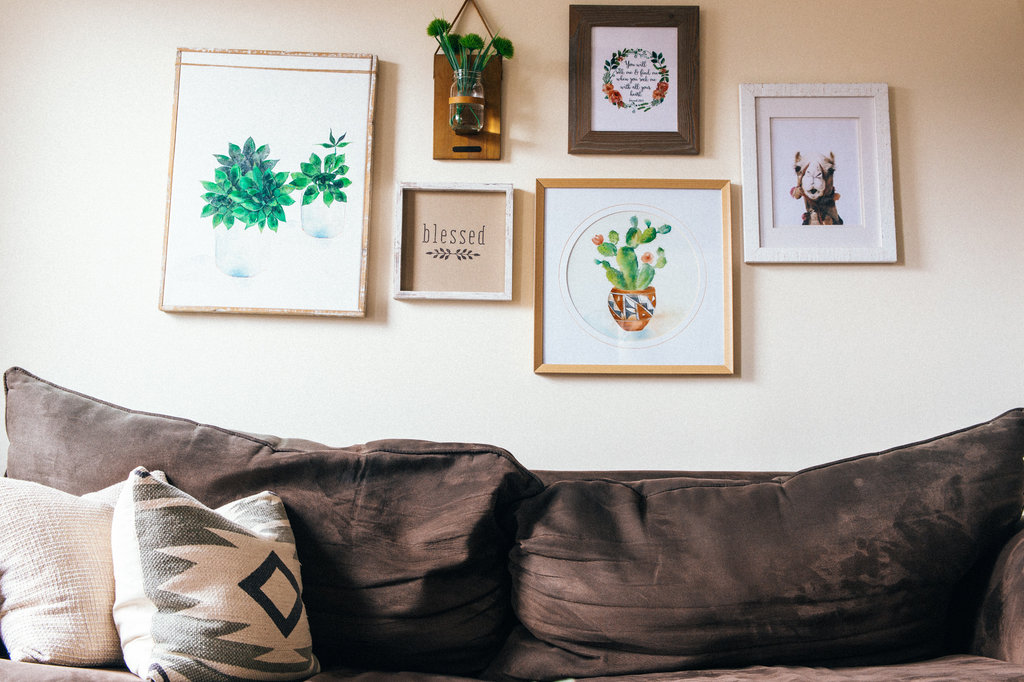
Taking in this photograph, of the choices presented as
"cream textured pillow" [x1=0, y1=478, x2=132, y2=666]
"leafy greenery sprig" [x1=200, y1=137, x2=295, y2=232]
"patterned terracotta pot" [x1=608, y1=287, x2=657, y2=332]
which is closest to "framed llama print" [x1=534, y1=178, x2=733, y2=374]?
"patterned terracotta pot" [x1=608, y1=287, x2=657, y2=332]

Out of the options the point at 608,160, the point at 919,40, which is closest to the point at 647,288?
the point at 608,160

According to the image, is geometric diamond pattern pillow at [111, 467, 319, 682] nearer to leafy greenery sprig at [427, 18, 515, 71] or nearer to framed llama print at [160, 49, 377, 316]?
framed llama print at [160, 49, 377, 316]

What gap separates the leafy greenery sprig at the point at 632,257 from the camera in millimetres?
1621

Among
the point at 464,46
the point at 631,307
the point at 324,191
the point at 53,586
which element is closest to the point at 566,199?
the point at 631,307

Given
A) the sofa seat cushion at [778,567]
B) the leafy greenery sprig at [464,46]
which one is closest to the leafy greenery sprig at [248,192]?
the leafy greenery sprig at [464,46]

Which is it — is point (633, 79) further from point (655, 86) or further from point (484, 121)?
point (484, 121)

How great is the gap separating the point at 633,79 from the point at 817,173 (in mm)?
517

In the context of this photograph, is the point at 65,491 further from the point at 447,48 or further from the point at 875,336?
the point at 875,336

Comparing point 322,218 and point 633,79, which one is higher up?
point 633,79

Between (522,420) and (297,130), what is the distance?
3.00 ft

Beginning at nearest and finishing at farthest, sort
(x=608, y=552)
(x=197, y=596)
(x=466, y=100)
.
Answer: (x=197, y=596) < (x=608, y=552) < (x=466, y=100)

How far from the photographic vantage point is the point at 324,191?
162 centimetres

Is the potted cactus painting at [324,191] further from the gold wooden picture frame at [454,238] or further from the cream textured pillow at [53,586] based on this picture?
the cream textured pillow at [53,586]

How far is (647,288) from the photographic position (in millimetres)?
1617
